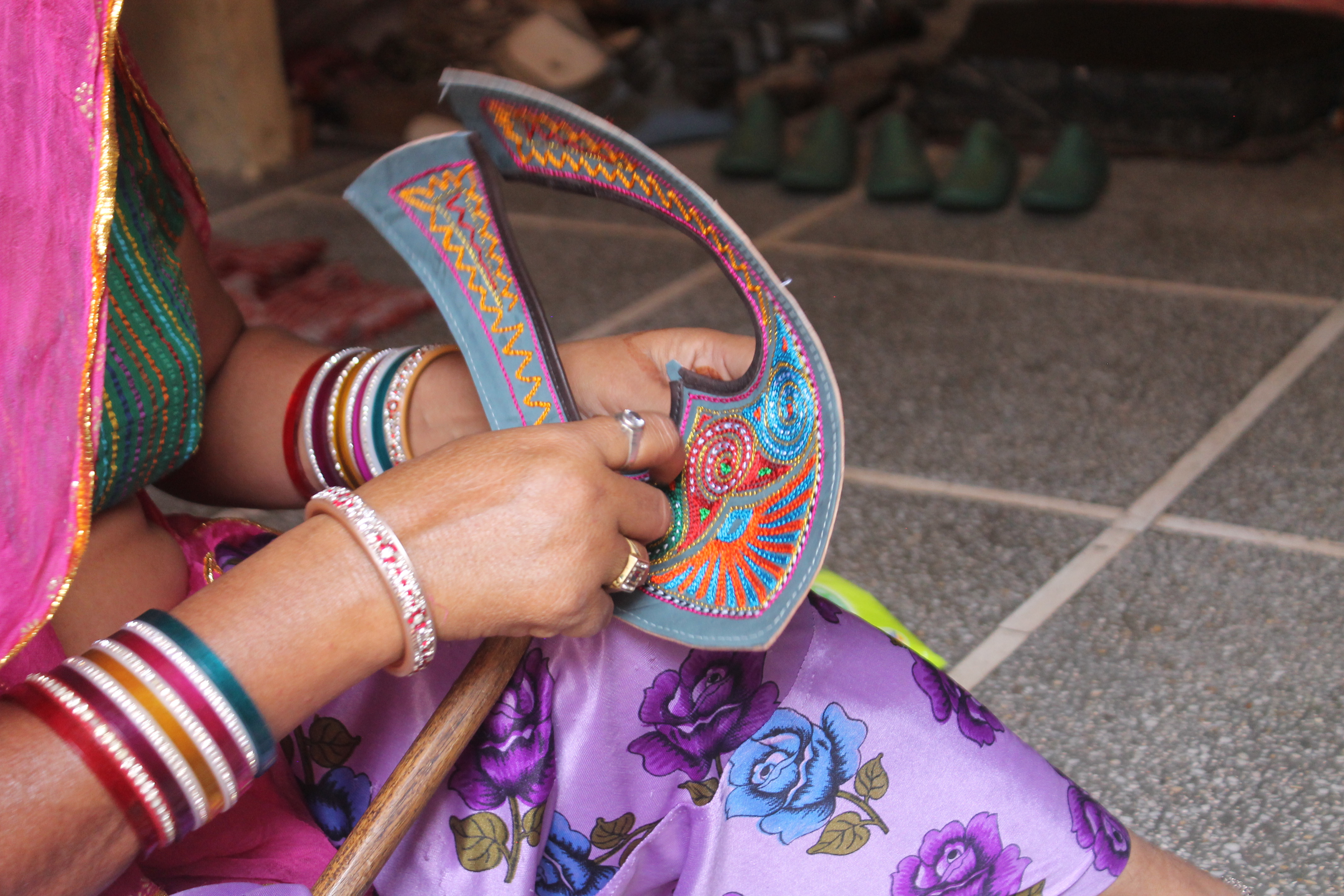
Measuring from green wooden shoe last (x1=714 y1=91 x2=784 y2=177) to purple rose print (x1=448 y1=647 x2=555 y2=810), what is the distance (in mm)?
2197

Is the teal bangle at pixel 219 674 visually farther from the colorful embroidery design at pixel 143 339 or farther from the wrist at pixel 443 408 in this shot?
the wrist at pixel 443 408

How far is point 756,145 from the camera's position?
2658mm

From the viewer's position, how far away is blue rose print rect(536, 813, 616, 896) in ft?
2.00

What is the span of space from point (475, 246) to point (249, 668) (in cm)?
30

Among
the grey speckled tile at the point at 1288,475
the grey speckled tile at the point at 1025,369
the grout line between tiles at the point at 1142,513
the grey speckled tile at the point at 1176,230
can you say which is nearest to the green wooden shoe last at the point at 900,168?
the grey speckled tile at the point at 1176,230

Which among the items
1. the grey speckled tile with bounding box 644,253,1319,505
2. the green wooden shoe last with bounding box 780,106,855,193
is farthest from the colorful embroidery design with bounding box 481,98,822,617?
the green wooden shoe last with bounding box 780,106,855,193

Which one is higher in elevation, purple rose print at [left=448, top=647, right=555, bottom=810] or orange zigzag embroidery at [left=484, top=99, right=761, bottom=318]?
orange zigzag embroidery at [left=484, top=99, right=761, bottom=318]

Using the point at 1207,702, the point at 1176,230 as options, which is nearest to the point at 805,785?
the point at 1207,702

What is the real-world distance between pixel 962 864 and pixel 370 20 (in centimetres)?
359

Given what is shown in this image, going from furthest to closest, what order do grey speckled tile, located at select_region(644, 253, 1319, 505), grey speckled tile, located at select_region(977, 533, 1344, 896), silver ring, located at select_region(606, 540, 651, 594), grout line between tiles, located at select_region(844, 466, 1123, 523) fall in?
grey speckled tile, located at select_region(644, 253, 1319, 505) → grout line between tiles, located at select_region(844, 466, 1123, 523) → grey speckled tile, located at select_region(977, 533, 1344, 896) → silver ring, located at select_region(606, 540, 651, 594)

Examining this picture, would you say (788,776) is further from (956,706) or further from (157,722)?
(157,722)

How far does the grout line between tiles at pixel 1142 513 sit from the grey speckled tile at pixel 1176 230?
0.90ft

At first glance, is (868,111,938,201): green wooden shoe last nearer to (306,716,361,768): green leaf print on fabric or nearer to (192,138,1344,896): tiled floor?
(192,138,1344,896): tiled floor

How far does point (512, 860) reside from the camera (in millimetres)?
584
